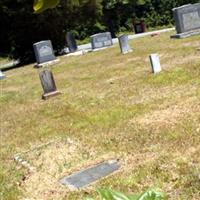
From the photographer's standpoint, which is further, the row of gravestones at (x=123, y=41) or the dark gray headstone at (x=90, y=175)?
the row of gravestones at (x=123, y=41)

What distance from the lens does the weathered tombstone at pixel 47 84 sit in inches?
506

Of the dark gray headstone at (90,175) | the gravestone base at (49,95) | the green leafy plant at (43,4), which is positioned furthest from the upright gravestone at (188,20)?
the green leafy plant at (43,4)

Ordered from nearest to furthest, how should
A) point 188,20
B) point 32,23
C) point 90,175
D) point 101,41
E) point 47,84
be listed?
point 90,175 < point 47,84 < point 188,20 < point 101,41 < point 32,23

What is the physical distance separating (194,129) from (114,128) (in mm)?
1638

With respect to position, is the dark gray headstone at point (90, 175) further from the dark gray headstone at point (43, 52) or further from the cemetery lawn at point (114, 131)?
the dark gray headstone at point (43, 52)

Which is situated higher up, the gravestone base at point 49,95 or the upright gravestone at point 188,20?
the upright gravestone at point 188,20

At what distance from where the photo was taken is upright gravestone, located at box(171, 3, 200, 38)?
20078 millimetres

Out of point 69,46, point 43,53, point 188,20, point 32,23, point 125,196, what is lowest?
point 69,46

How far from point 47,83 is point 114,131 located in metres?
5.32

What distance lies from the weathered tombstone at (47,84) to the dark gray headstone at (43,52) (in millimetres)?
9576

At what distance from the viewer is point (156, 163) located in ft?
19.4

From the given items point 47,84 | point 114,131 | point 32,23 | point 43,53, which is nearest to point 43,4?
point 114,131

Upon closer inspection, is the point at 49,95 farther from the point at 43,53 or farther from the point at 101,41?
the point at 101,41

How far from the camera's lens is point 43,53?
73.8 ft
